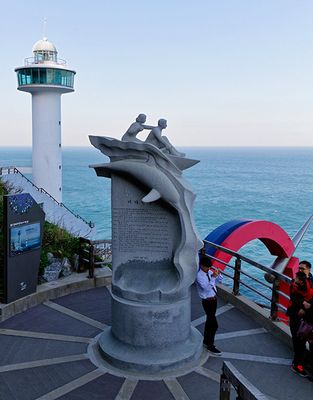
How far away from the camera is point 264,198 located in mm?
81312

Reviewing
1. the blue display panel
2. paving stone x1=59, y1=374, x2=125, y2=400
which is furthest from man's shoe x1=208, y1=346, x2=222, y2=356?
the blue display panel

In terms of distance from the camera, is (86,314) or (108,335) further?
(86,314)

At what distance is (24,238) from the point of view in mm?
9250

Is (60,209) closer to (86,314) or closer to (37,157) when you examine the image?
(37,157)

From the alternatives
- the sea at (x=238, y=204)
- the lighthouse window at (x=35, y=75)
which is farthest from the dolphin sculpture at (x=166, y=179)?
the lighthouse window at (x=35, y=75)

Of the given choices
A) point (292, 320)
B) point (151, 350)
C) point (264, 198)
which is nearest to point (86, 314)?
point (151, 350)

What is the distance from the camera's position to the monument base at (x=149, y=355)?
7117 mm

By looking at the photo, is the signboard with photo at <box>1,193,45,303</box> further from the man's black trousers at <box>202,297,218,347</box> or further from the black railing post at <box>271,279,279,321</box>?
the black railing post at <box>271,279,279,321</box>

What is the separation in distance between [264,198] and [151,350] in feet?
252

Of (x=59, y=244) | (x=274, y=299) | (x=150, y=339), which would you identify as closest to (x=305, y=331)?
(x=274, y=299)

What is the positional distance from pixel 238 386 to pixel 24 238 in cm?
640

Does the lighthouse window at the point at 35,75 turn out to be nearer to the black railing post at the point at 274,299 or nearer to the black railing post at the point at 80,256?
the black railing post at the point at 80,256

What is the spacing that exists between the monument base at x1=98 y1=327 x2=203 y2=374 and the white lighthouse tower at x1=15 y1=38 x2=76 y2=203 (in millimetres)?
30929

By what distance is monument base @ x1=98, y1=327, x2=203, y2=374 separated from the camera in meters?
7.12
